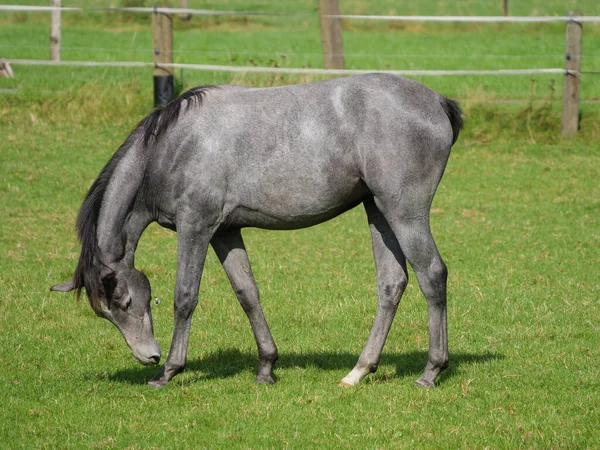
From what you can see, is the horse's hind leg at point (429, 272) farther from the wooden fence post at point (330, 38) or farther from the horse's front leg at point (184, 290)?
the wooden fence post at point (330, 38)

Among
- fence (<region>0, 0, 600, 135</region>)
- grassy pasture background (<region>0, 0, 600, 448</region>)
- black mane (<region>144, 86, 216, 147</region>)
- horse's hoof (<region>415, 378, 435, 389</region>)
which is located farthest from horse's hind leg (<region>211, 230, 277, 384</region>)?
fence (<region>0, 0, 600, 135</region>)

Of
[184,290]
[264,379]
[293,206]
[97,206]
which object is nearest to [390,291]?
[293,206]

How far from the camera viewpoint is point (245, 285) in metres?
6.46

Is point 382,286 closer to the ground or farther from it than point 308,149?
closer to the ground

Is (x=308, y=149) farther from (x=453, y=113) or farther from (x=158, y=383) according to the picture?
(x=158, y=383)

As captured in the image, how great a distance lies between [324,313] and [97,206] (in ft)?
8.54

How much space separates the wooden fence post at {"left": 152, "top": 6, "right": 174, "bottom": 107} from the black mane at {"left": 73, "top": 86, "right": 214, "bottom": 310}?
8.72 m

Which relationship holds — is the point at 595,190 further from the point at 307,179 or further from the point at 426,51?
the point at 426,51

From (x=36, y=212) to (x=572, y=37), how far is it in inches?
327

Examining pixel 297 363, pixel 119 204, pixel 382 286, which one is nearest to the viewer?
pixel 119 204

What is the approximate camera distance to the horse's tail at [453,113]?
623 cm

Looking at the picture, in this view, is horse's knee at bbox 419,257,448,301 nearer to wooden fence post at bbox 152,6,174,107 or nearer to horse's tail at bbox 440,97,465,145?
horse's tail at bbox 440,97,465,145

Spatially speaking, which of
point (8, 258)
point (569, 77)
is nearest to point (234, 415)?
point (8, 258)

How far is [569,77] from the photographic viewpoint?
14461 mm
